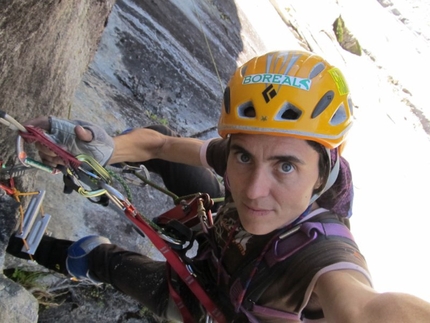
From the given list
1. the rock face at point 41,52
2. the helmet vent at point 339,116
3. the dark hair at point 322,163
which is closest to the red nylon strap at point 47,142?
the rock face at point 41,52

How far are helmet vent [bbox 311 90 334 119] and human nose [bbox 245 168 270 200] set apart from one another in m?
0.38

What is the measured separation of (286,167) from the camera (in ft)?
6.15

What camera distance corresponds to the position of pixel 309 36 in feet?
38.3

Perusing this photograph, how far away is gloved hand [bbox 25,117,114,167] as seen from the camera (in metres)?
1.98

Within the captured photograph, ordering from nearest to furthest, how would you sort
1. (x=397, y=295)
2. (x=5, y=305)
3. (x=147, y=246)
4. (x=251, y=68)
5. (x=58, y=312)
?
(x=397, y=295) → (x=5, y=305) → (x=251, y=68) → (x=58, y=312) → (x=147, y=246)

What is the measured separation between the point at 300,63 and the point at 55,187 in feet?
6.31

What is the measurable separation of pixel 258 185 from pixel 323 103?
535mm

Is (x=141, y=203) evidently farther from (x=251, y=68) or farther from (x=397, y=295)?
(x=397, y=295)

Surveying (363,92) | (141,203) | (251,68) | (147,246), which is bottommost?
(363,92)

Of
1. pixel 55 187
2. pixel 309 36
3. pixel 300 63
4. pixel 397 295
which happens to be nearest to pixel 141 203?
pixel 55 187

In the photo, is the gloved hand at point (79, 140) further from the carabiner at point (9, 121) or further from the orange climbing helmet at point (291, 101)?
the orange climbing helmet at point (291, 101)

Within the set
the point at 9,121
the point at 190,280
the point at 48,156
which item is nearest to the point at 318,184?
the point at 190,280

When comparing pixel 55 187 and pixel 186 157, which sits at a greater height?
pixel 186 157

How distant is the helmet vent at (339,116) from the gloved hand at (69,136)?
1.16 metres
